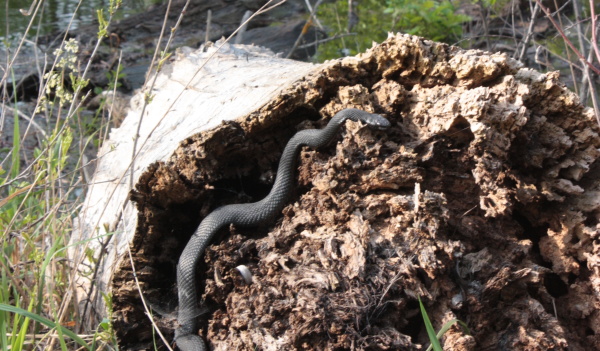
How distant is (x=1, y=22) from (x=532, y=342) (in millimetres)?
10239

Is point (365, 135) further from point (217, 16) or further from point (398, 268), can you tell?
point (217, 16)

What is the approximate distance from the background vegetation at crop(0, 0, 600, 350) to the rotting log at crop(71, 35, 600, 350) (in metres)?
0.30

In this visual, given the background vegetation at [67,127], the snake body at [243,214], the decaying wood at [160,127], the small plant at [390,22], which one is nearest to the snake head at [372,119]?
the snake body at [243,214]

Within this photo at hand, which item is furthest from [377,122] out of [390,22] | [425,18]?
[390,22]

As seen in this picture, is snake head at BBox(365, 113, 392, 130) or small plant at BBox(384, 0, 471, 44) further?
small plant at BBox(384, 0, 471, 44)

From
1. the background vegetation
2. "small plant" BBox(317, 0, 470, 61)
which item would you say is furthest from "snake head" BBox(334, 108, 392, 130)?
"small plant" BBox(317, 0, 470, 61)

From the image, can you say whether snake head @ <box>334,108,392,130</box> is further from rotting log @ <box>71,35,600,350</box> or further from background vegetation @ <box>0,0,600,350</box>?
background vegetation @ <box>0,0,600,350</box>

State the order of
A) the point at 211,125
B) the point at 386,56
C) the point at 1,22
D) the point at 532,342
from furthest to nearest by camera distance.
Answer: the point at 1,22 < the point at 211,125 < the point at 386,56 < the point at 532,342

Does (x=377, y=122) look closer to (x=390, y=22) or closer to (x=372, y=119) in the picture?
(x=372, y=119)

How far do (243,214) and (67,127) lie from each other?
39.1 inches

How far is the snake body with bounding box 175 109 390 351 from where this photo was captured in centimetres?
256

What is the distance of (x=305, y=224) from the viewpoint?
2.52m

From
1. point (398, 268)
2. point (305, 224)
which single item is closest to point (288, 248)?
point (305, 224)

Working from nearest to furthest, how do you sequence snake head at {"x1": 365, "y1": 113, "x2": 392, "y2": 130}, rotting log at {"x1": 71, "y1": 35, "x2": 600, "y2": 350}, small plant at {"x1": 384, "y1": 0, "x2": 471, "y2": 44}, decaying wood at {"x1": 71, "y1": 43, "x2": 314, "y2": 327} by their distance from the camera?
1. rotting log at {"x1": 71, "y1": 35, "x2": 600, "y2": 350}
2. snake head at {"x1": 365, "y1": 113, "x2": 392, "y2": 130}
3. decaying wood at {"x1": 71, "y1": 43, "x2": 314, "y2": 327}
4. small plant at {"x1": 384, "y1": 0, "x2": 471, "y2": 44}
